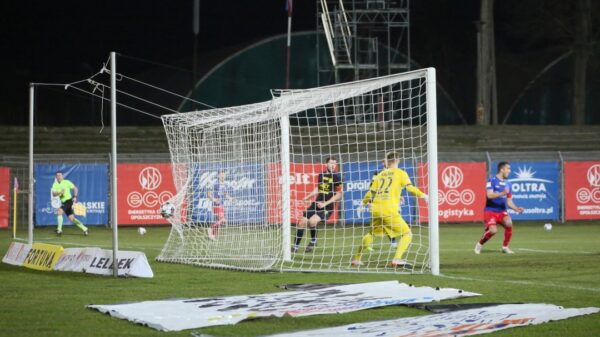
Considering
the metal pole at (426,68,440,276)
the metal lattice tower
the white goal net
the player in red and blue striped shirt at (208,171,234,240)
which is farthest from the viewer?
the metal lattice tower

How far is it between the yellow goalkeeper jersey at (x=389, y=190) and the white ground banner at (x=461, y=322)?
5.44m

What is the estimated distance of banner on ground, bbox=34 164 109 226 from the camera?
30.2 meters

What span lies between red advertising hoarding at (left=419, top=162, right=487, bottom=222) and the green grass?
10.3 metres

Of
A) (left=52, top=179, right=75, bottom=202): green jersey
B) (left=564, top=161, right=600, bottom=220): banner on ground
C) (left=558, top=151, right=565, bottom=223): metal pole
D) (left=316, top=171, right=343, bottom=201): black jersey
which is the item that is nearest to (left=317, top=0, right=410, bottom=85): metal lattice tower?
(left=558, top=151, right=565, bottom=223): metal pole

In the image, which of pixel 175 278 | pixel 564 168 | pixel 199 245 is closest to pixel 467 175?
pixel 564 168

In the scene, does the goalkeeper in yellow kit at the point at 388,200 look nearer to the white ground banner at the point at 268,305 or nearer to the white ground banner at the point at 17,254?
the white ground banner at the point at 268,305

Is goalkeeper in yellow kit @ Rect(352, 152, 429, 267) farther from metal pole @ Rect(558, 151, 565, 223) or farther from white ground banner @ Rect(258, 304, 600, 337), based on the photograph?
metal pole @ Rect(558, 151, 565, 223)

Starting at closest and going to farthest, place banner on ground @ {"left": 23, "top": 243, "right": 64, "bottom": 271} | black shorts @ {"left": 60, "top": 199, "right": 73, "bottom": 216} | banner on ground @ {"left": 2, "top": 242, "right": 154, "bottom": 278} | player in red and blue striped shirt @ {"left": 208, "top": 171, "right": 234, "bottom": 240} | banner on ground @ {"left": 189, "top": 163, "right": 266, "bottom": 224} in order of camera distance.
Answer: banner on ground @ {"left": 2, "top": 242, "right": 154, "bottom": 278}
banner on ground @ {"left": 23, "top": 243, "right": 64, "bottom": 271}
banner on ground @ {"left": 189, "top": 163, "right": 266, "bottom": 224}
player in red and blue striped shirt @ {"left": 208, "top": 171, "right": 234, "bottom": 240}
black shorts @ {"left": 60, "top": 199, "right": 73, "bottom": 216}

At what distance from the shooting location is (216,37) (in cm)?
4394

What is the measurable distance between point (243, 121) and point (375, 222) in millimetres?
3210

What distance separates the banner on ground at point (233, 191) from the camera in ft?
59.2

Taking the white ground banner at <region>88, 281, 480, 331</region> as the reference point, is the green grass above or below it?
below

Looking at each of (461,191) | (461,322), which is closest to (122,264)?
(461,322)

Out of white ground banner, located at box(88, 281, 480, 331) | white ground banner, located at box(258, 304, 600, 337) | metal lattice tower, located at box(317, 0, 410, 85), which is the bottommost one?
white ground banner, located at box(258, 304, 600, 337)
